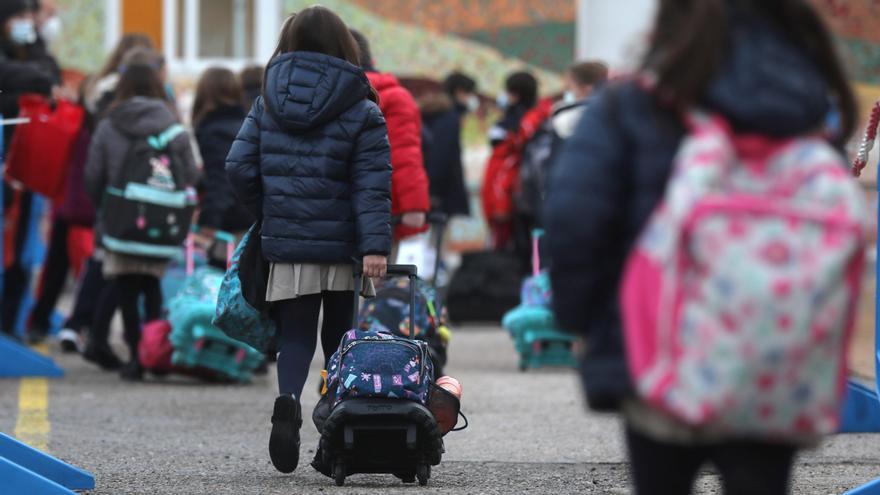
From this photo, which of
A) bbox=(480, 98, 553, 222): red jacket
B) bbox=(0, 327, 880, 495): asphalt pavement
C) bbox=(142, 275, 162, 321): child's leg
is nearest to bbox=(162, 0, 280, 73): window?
bbox=(480, 98, 553, 222): red jacket

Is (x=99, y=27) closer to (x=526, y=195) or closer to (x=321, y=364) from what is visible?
(x=526, y=195)

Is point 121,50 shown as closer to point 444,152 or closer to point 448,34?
point 444,152

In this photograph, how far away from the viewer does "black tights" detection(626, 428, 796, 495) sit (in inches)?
133

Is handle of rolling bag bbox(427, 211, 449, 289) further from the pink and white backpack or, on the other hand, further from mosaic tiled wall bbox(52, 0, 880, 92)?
mosaic tiled wall bbox(52, 0, 880, 92)

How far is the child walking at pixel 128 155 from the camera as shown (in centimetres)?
969

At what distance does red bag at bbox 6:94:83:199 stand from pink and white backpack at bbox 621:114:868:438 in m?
8.16

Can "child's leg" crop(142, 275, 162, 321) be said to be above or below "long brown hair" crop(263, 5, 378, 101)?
below

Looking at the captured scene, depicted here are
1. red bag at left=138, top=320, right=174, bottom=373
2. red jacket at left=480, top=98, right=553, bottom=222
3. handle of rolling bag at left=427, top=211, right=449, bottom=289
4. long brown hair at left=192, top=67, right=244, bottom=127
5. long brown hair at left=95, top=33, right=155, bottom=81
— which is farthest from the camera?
red jacket at left=480, top=98, right=553, bottom=222

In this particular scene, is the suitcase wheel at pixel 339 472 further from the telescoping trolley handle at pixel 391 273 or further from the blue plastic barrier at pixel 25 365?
the blue plastic barrier at pixel 25 365

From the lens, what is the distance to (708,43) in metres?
3.35

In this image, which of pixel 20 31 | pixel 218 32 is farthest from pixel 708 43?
pixel 218 32

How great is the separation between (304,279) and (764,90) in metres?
3.27

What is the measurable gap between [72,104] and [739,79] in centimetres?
854

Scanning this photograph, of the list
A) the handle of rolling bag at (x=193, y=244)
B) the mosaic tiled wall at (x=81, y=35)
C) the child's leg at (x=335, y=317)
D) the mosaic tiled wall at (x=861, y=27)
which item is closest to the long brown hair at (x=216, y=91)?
the handle of rolling bag at (x=193, y=244)
